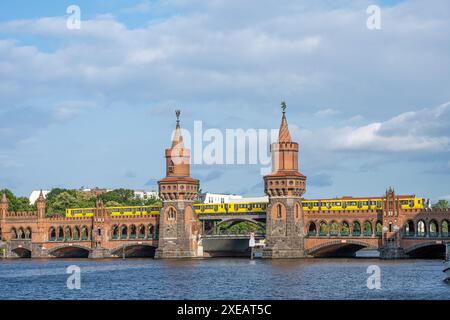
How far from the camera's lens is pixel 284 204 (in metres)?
119

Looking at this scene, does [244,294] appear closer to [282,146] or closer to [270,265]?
[270,265]

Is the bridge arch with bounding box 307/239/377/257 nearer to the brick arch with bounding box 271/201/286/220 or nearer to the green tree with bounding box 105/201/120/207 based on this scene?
the brick arch with bounding box 271/201/286/220

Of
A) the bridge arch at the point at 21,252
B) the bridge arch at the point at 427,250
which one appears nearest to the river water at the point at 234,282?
the bridge arch at the point at 427,250

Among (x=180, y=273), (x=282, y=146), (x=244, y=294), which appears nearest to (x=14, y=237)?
(x=282, y=146)

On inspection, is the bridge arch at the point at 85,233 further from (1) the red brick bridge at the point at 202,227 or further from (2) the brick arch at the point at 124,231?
(2) the brick arch at the point at 124,231

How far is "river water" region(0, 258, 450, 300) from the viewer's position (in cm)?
6556

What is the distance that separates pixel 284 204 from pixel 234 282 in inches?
1652

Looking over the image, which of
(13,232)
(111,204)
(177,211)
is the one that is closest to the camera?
(177,211)

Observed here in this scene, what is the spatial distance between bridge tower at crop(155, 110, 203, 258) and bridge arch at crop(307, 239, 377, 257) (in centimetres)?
2038

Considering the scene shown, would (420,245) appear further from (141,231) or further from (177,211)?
(141,231)

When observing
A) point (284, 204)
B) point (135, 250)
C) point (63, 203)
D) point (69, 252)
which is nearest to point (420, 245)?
point (284, 204)

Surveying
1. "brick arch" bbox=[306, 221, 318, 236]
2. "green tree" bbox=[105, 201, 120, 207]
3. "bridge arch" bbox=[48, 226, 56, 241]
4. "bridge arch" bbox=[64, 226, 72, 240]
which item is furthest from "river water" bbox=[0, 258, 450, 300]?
"green tree" bbox=[105, 201, 120, 207]

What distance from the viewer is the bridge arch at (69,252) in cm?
14238

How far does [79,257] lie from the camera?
14525 cm
